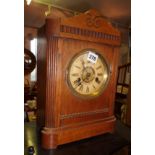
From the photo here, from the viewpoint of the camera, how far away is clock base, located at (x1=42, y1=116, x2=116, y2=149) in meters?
0.83

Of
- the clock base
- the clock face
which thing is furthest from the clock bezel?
the clock base

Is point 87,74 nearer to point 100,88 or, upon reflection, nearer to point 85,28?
point 100,88

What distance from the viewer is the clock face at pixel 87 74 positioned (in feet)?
2.94

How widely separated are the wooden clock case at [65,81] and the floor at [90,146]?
0.03 metres

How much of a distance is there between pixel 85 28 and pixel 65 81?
0.27m

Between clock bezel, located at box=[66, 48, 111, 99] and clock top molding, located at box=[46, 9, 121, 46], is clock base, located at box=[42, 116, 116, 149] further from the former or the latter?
clock top molding, located at box=[46, 9, 121, 46]

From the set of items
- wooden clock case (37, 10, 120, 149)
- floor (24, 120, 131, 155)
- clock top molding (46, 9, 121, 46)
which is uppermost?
clock top molding (46, 9, 121, 46)

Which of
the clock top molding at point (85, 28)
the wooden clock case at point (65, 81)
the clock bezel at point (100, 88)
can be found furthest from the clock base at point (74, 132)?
the clock top molding at point (85, 28)

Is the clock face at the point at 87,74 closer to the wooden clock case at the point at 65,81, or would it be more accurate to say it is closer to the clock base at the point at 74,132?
the wooden clock case at the point at 65,81
